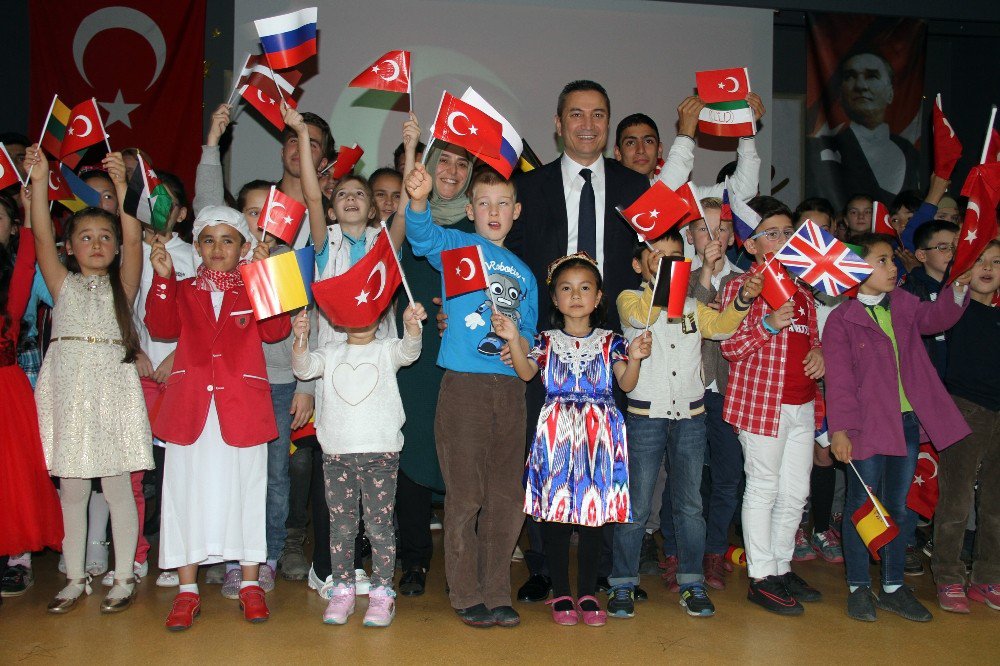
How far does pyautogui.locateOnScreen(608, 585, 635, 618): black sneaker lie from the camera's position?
3.36 m

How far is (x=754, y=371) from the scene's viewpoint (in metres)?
3.58

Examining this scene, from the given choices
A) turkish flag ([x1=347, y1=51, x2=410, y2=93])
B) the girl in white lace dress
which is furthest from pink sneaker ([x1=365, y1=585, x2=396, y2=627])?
turkish flag ([x1=347, y1=51, x2=410, y2=93])

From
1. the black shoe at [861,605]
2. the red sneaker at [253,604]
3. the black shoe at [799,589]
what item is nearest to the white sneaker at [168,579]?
the red sneaker at [253,604]

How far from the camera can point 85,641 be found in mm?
3020

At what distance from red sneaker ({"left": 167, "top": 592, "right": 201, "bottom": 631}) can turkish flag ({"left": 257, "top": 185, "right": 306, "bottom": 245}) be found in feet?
4.64

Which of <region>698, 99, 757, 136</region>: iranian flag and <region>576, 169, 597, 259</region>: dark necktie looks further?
<region>698, 99, 757, 136</region>: iranian flag

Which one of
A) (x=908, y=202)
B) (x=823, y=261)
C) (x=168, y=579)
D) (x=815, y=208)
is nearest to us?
(x=823, y=261)

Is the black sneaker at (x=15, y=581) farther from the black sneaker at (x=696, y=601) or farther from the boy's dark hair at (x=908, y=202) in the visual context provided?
the boy's dark hair at (x=908, y=202)

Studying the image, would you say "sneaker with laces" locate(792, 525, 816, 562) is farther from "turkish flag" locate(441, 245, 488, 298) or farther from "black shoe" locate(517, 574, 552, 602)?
"turkish flag" locate(441, 245, 488, 298)

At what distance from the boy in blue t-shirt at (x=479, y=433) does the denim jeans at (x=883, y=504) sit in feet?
4.59

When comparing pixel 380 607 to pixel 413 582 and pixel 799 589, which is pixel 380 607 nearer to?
pixel 413 582

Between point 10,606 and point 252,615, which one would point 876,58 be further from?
point 10,606

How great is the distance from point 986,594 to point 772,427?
1194 mm

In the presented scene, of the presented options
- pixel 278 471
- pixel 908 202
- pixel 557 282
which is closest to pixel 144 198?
pixel 278 471
